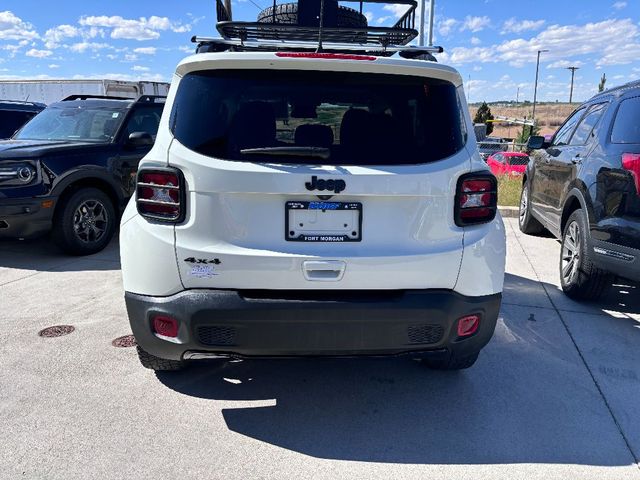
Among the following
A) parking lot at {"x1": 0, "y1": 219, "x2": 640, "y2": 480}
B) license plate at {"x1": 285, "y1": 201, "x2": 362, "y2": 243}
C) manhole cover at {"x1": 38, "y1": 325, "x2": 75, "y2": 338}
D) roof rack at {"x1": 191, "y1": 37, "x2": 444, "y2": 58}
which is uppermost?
roof rack at {"x1": 191, "y1": 37, "x2": 444, "y2": 58}

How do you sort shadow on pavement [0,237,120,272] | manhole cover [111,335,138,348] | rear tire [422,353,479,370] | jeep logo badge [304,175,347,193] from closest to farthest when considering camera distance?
jeep logo badge [304,175,347,193] → rear tire [422,353,479,370] → manhole cover [111,335,138,348] → shadow on pavement [0,237,120,272]

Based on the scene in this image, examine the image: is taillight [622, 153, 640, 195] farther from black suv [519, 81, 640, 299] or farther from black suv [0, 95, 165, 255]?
black suv [0, 95, 165, 255]

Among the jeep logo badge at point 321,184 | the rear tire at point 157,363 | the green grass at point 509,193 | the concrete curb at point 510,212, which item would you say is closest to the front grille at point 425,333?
the jeep logo badge at point 321,184

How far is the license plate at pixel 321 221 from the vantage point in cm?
252

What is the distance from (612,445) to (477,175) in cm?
160

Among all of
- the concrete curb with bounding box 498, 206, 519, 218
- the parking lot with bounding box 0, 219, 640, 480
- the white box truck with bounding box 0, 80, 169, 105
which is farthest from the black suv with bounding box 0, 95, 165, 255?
the white box truck with bounding box 0, 80, 169, 105

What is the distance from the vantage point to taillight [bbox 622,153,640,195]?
3953 mm

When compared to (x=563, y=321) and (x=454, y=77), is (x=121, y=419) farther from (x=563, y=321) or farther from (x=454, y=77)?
(x=563, y=321)

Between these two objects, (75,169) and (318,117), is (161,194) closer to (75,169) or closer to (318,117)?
(318,117)

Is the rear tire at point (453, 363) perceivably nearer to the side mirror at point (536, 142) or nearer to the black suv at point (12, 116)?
the side mirror at point (536, 142)

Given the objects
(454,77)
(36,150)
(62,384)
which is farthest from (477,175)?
(36,150)

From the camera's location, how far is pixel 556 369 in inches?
142

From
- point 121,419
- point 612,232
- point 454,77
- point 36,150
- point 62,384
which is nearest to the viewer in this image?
point 454,77

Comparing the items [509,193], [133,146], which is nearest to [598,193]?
[133,146]
